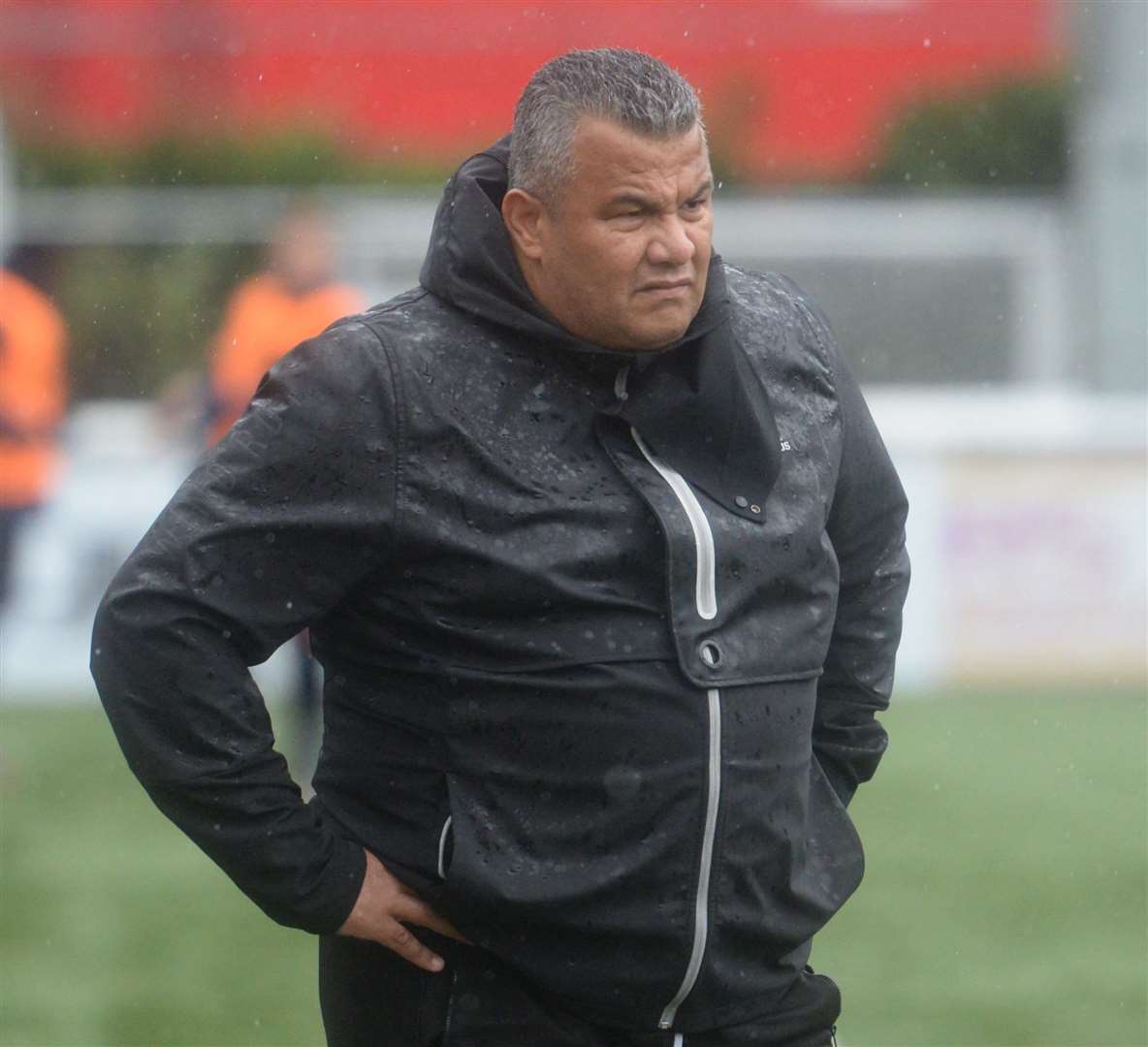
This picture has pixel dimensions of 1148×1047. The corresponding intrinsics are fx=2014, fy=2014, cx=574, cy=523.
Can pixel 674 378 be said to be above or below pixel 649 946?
above

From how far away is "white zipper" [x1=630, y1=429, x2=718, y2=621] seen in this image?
2064 mm

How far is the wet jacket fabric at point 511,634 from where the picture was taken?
204cm

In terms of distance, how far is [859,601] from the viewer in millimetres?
2406

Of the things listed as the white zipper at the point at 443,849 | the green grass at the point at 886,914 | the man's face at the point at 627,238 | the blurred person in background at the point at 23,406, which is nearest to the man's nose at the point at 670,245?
the man's face at the point at 627,238

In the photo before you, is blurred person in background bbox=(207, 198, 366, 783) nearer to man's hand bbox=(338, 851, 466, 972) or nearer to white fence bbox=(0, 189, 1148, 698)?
white fence bbox=(0, 189, 1148, 698)

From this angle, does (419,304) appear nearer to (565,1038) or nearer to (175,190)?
(565,1038)

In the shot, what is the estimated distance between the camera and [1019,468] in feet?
28.8

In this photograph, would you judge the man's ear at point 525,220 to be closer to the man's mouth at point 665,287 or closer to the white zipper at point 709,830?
the man's mouth at point 665,287

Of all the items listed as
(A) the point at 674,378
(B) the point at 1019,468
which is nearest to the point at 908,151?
(B) the point at 1019,468

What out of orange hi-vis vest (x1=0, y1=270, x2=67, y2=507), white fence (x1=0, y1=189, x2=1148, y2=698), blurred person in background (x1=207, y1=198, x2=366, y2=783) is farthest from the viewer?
white fence (x1=0, y1=189, x2=1148, y2=698)

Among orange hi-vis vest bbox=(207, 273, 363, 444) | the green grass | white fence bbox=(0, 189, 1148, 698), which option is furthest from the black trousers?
white fence bbox=(0, 189, 1148, 698)

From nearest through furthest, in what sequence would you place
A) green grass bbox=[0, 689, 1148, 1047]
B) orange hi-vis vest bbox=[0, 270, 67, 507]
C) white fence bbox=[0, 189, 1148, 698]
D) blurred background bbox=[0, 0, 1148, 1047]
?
green grass bbox=[0, 689, 1148, 1047] < blurred background bbox=[0, 0, 1148, 1047] < orange hi-vis vest bbox=[0, 270, 67, 507] < white fence bbox=[0, 189, 1148, 698]

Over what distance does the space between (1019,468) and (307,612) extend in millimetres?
7080

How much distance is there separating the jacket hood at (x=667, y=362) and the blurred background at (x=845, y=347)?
2.52 meters
